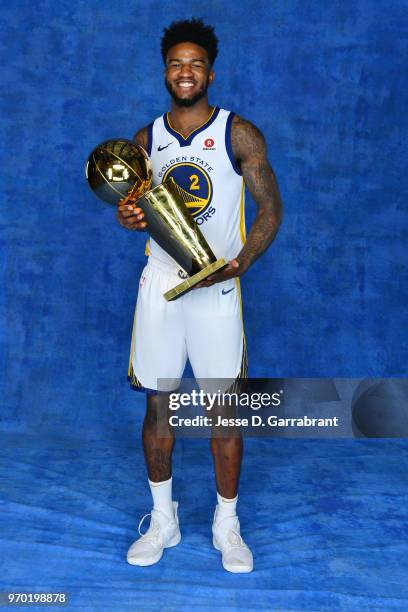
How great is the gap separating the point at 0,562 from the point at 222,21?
3.11 meters

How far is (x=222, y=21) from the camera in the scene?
14.1 feet

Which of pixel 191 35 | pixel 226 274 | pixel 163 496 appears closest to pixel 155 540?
pixel 163 496

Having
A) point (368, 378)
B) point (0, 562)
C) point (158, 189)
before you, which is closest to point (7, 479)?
point (0, 562)

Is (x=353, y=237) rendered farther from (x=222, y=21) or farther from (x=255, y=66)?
(x=222, y=21)

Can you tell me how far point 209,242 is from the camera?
2.96 metres

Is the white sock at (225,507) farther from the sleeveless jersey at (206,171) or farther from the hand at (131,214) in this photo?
the hand at (131,214)

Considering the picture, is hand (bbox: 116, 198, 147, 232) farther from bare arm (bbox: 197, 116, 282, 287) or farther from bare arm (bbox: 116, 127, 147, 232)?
bare arm (bbox: 197, 116, 282, 287)

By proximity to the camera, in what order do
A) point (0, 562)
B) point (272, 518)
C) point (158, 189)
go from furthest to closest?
point (272, 518), point (0, 562), point (158, 189)

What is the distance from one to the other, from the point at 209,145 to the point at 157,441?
4.06 ft

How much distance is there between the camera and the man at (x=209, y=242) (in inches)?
112

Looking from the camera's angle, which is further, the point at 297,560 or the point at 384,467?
the point at 384,467

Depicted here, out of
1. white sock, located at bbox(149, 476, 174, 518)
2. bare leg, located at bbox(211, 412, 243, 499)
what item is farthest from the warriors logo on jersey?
white sock, located at bbox(149, 476, 174, 518)

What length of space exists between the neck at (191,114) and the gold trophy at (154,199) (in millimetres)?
286

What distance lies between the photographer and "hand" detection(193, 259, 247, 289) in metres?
2.69
